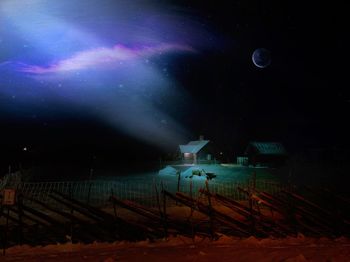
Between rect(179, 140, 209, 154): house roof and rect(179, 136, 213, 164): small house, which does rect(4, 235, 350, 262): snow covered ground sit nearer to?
rect(179, 136, 213, 164): small house

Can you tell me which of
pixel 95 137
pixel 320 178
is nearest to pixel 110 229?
pixel 320 178

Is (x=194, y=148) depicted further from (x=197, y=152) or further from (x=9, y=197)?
(x=9, y=197)

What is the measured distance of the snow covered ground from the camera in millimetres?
8258

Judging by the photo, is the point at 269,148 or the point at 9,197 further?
the point at 269,148

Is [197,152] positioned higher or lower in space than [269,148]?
lower

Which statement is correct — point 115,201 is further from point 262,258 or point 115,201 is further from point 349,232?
point 349,232

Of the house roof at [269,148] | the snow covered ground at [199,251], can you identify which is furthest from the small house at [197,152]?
the snow covered ground at [199,251]

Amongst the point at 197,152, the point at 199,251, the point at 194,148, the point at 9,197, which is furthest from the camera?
the point at 194,148

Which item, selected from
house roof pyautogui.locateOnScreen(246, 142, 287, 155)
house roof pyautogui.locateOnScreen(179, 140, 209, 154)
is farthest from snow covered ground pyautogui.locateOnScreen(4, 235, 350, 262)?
house roof pyautogui.locateOnScreen(179, 140, 209, 154)

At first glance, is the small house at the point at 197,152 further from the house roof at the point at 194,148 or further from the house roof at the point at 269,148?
the house roof at the point at 269,148

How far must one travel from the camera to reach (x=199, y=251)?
8.88 meters

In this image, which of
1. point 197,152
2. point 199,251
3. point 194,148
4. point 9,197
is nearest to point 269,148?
point 197,152

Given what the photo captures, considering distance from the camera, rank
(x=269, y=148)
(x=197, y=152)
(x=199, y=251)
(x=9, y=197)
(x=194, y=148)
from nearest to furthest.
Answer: (x=199, y=251) → (x=9, y=197) → (x=269, y=148) → (x=197, y=152) → (x=194, y=148)

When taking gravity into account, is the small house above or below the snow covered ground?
above
